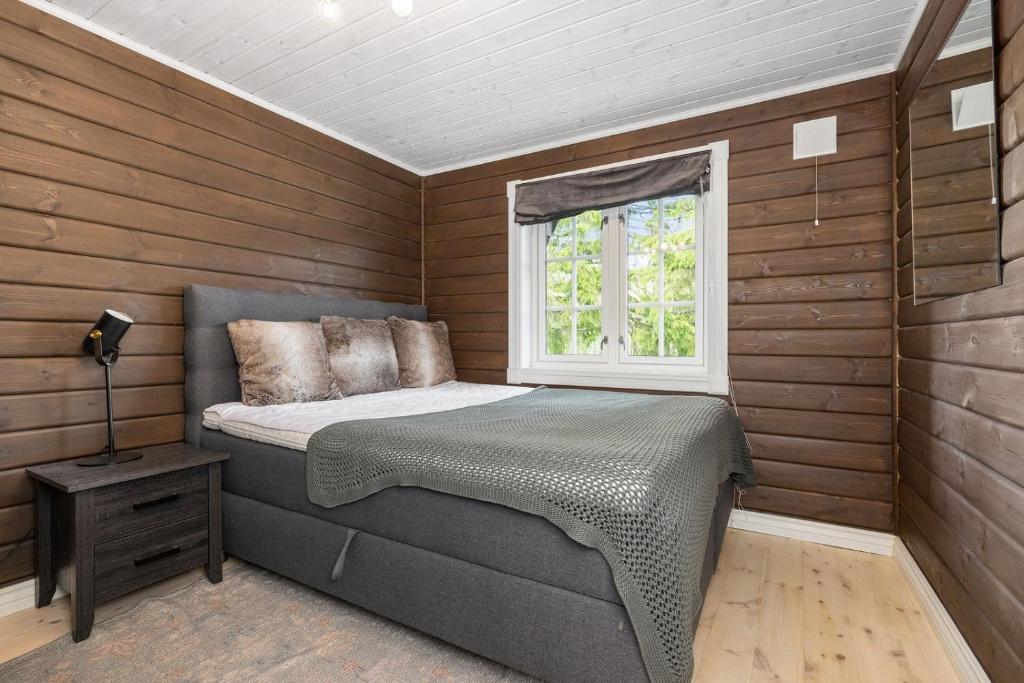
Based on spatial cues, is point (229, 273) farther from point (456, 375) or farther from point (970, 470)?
point (970, 470)

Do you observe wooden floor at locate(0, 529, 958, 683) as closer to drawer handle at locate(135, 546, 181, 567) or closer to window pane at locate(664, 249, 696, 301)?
drawer handle at locate(135, 546, 181, 567)

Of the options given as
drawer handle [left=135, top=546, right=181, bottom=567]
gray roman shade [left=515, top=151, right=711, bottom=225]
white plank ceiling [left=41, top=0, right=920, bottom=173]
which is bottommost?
drawer handle [left=135, top=546, right=181, bottom=567]

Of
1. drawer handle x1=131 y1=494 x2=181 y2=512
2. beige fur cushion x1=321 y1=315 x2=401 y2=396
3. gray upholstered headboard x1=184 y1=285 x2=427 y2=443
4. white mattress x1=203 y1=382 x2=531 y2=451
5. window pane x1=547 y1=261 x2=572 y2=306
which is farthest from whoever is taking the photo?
window pane x1=547 y1=261 x2=572 y2=306

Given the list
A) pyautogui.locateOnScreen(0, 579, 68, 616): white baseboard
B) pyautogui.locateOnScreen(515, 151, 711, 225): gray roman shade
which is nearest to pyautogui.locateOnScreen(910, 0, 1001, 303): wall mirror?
pyautogui.locateOnScreen(515, 151, 711, 225): gray roman shade

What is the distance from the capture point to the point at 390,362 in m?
3.06

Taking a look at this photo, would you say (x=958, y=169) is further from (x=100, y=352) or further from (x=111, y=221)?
(x=111, y=221)

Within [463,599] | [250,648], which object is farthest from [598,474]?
[250,648]

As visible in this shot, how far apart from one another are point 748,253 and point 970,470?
4.98ft

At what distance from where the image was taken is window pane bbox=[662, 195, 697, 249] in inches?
119

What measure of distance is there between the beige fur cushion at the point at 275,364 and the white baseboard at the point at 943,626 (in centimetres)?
266

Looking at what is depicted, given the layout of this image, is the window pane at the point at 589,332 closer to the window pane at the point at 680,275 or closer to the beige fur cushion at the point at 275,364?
the window pane at the point at 680,275

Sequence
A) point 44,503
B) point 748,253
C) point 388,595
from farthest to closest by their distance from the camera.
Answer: point 748,253
point 44,503
point 388,595

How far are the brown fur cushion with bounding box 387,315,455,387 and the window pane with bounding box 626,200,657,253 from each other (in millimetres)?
1437

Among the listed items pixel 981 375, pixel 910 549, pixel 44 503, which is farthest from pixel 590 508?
pixel 44 503
